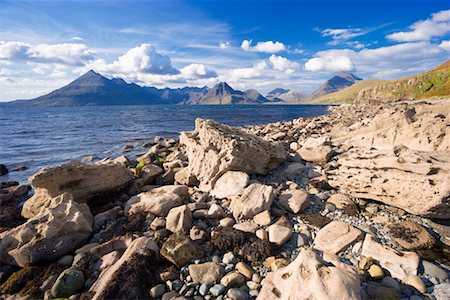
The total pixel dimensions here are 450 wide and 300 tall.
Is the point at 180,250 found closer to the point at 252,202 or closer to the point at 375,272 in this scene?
the point at 252,202

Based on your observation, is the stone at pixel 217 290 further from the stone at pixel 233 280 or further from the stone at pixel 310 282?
the stone at pixel 310 282

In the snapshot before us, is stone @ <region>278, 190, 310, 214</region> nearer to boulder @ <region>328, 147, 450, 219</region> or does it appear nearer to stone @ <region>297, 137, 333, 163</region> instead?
boulder @ <region>328, 147, 450, 219</region>

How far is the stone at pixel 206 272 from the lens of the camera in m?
5.07

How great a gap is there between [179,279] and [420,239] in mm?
5777

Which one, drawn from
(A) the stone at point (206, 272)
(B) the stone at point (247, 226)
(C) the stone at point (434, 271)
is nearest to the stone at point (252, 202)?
(B) the stone at point (247, 226)

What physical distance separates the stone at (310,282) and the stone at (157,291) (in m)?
1.99

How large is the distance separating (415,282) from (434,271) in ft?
2.14

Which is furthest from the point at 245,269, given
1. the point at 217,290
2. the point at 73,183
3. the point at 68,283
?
the point at 73,183

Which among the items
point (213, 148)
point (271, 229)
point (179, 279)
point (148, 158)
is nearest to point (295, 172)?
point (213, 148)

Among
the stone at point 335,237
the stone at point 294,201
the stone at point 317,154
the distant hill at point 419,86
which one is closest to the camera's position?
the stone at point 335,237

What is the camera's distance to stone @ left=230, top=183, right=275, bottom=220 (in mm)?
7262

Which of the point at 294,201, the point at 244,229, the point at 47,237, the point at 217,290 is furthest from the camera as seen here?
the point at 294,201

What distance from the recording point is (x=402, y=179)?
6.92 metres

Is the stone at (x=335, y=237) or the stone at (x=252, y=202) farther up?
the stone at (x=252, y=202)
